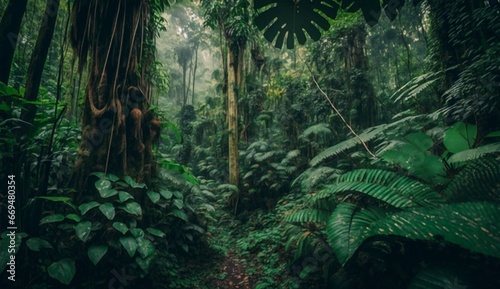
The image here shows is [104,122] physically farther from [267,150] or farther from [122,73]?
[267,150]

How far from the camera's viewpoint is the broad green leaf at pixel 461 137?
276cm

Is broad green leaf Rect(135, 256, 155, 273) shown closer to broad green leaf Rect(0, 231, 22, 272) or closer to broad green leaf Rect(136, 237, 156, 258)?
broad green leaf Rect(136, 237, 156, 258)

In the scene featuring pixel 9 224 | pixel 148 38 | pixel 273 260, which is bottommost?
pixel 273 260

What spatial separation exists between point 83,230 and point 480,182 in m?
3.67

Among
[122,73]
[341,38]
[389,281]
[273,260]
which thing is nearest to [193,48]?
[341,38]

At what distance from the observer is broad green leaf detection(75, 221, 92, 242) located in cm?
248

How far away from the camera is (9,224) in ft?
7.55

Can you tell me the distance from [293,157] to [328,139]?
3.68 ft

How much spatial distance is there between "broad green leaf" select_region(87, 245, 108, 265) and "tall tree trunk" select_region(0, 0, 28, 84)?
2.31 metres

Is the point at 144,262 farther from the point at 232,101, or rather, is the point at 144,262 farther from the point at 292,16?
the point at 232,101

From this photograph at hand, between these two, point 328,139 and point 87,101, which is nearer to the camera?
point 87,101

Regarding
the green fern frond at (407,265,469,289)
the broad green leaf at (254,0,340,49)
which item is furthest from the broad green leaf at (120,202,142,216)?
the green fern frond at (407,265,469,289)

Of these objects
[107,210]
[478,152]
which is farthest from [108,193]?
[478,152]

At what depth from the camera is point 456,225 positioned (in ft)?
4.96
